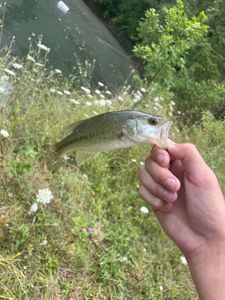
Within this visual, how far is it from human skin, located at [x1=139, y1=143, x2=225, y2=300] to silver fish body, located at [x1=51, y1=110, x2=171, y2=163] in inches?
7.7

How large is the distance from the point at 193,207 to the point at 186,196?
0.05 m

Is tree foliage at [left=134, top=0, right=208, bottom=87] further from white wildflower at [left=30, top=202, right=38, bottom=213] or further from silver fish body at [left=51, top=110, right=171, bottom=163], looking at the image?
silver fish body at [left=51, top=110, right=171, bottom=163]

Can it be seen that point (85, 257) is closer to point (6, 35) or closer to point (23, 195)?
point (23, 195)

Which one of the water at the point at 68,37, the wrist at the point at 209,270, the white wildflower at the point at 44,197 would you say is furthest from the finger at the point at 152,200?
the water at the point at 68,37

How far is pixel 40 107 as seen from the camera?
4.52 meters

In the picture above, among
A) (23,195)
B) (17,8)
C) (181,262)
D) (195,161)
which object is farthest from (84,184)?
(17,8)

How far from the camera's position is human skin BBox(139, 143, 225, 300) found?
2.10 metres

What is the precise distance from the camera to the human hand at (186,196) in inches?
81.2

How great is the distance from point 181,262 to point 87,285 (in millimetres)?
1052

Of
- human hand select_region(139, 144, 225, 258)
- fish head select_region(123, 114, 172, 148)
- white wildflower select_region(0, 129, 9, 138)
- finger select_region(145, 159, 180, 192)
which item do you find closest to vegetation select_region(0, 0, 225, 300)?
white wildflower select_region(0, 129, 9, 138)

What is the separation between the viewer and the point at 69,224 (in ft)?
11.9

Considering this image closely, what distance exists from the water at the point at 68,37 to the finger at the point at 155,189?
7402mm

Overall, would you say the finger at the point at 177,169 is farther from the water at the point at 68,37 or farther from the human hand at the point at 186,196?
the water at the point at 68,37

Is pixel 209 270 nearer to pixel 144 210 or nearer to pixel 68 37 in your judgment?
pixel 144 210
